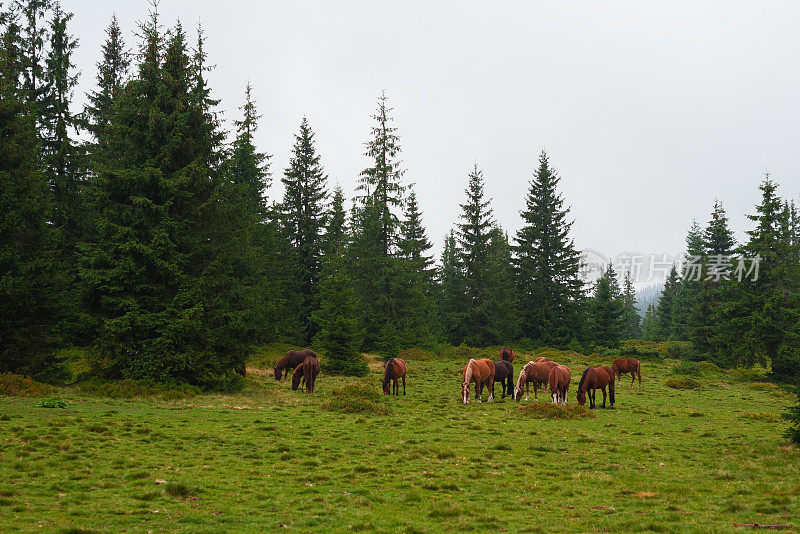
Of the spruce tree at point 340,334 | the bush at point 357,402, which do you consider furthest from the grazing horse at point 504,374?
the spruce tree at point 340,334

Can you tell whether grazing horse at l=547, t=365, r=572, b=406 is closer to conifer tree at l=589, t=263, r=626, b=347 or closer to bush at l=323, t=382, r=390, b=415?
bush at l=323, t=382, r=390, b=415

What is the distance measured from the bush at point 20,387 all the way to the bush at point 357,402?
10.5 m

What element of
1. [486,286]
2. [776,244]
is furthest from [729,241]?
[486,286]

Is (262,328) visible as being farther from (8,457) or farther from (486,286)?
(486,286)

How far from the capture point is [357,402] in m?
18.3

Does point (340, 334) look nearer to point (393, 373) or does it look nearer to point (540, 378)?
point (393, 373)

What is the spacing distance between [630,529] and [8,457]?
11717 mm

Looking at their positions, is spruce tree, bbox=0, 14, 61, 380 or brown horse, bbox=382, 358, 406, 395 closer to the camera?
spruce tree, bbox=0, 14, 61, 380

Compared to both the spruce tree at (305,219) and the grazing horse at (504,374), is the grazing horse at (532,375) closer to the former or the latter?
the grazing horse at (504,374)

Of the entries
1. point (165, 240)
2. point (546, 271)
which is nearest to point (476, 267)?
point (546, 271)

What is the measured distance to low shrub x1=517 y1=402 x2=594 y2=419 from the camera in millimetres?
18203

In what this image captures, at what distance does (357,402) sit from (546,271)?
3925 centimetres

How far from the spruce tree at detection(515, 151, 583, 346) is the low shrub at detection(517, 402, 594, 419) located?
32.6 m

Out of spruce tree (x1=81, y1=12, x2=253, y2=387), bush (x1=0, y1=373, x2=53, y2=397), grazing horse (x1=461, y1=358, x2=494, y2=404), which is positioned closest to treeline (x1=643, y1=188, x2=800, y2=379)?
grazing horse (x1=461, y1=358, x2=494, y2=404)
